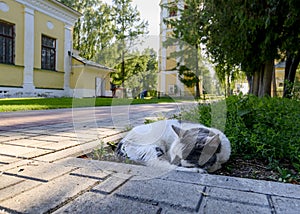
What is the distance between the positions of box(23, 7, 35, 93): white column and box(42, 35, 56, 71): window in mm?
986

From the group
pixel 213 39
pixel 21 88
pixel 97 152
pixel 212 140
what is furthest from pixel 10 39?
pixel 212 140

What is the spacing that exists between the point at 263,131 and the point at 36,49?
1254 cm

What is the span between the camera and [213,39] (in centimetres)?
649

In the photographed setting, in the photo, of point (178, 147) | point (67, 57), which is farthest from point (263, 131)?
point (67, 57)

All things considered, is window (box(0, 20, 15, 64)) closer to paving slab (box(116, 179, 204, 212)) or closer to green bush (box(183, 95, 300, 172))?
green bush (box(183, 95, 300, 172))

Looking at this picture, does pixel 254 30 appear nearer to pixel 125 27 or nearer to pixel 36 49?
pixel 125 27

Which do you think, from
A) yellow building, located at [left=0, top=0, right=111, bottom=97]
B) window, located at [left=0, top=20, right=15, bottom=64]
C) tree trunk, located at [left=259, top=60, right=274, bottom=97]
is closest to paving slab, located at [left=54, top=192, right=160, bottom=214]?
tree trunk, located at [left=259, top=60, right=274, bottom=97]

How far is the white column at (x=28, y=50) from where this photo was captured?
11.4 meters

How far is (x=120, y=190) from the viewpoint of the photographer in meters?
1.24

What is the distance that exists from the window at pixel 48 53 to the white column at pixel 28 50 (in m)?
0.99

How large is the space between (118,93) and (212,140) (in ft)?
4.62

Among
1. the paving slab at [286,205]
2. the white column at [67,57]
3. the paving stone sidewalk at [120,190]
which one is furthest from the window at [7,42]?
the paving slab at [286,205]

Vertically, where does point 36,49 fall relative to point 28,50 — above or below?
above

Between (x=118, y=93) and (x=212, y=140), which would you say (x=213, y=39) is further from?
(x=212, y=140)
